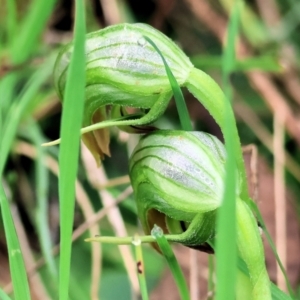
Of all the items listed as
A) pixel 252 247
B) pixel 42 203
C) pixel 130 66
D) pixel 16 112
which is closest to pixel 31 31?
pixel 16 112

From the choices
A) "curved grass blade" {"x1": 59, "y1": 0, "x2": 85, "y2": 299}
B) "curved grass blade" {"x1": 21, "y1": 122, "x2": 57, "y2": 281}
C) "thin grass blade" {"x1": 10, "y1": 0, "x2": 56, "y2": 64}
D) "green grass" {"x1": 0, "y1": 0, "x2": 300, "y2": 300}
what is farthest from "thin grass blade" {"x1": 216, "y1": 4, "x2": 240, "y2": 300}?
"thin grass blade" {"x1": 10, "y1": 0, "x2": 56, "y2": 64}

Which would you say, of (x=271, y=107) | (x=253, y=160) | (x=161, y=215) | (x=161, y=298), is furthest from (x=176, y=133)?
(x=271, y=107)

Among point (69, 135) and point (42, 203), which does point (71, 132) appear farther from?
point (42, 203)

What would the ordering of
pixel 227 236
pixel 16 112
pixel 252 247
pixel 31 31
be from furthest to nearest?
pixel 31 31, pixel 16 112, pixel 252 247, pixel 227 236

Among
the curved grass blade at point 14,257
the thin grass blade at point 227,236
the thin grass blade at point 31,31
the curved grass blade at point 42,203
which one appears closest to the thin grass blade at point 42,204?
the curved grass blade at point 42,203

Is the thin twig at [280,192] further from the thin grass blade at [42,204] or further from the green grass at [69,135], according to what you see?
the thin grass blade at [42,204]

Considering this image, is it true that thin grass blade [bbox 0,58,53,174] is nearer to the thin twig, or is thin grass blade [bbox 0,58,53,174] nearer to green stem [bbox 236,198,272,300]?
green stem [bbox 236,198,272,300]

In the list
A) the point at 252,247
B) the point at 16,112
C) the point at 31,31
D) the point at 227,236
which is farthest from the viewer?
the point at 31,31
